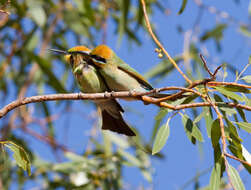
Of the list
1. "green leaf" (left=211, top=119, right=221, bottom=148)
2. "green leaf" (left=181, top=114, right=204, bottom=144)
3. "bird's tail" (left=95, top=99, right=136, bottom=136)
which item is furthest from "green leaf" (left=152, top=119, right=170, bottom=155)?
"bird's tail" (left=95, top=99, right=136, bottom=136)

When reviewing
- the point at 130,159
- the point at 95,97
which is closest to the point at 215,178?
the point at 95,97

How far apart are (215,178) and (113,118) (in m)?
0.92

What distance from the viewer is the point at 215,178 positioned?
1356 millimetres

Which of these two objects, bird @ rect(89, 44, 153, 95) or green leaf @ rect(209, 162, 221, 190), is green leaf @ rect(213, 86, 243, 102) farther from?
bird @ rect(89, 44, 153, 95)

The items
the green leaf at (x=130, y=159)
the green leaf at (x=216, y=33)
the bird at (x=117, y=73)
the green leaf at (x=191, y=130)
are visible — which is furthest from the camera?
the green leaf at (x=216, y=33)

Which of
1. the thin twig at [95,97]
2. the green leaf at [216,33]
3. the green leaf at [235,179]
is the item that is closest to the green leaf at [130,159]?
the green leaf at [216,33]

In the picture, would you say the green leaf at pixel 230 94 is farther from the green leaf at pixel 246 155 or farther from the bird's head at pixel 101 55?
the bird's head at pixel 101 55

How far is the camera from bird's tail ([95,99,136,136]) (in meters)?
2.14

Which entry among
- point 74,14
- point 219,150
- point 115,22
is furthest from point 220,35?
point 219,150

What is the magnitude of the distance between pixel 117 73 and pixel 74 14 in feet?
5.54

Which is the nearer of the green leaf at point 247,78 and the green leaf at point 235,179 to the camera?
the green leaf at point 235,179

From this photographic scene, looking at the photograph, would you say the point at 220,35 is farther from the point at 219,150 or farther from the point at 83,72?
the point at 219,150

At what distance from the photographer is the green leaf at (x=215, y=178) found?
1.34m

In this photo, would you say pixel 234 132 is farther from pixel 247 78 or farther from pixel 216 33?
pixel 216 33
